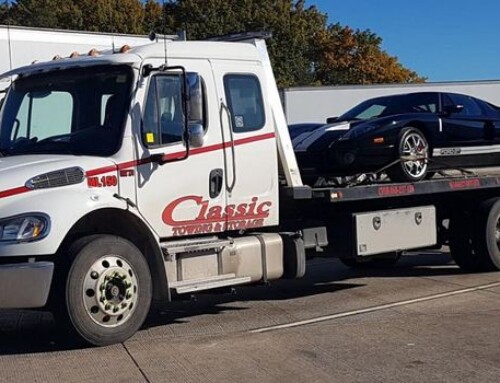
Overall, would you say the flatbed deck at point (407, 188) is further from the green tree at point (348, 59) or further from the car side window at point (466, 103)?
the green tree at point (348, 59)

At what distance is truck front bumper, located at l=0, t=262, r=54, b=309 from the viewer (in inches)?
265

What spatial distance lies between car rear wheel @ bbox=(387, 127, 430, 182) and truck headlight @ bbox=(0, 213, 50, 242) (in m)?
4.65

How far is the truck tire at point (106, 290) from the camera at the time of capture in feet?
22.9

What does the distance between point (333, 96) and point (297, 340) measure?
975 inches

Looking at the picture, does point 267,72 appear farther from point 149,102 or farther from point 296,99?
point 296,99

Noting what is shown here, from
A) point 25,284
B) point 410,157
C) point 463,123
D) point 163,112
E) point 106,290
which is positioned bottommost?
point 106,290

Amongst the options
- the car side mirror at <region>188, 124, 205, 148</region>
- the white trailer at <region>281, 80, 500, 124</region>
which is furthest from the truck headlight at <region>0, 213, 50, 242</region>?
the white trailer at <region>281, 80, 500, 124</region>

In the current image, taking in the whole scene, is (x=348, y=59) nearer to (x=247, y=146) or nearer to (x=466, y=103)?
(x=466, y=103)

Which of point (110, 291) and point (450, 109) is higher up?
point (450, 109)

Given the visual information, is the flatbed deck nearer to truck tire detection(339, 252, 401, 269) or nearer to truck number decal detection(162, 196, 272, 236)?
truck number decal detection(162, 196, 272, 236)

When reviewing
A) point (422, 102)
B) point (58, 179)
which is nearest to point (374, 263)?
point (422, 102)

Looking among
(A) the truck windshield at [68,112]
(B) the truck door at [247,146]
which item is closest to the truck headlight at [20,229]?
(A) the truck windshield at [68,112]

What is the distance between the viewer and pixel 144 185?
758 cm

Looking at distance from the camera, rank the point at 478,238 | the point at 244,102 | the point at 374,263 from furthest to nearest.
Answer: the point at 374,263
the point at 478,238
the point at 244,102
